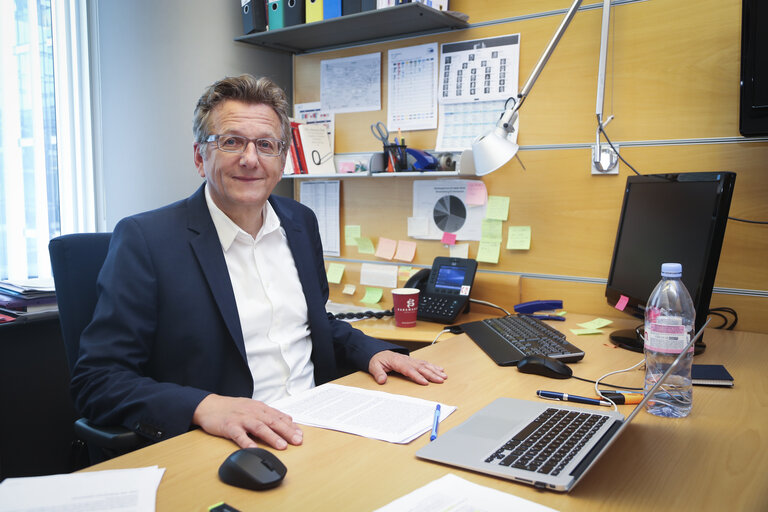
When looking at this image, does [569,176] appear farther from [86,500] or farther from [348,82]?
[86,500]

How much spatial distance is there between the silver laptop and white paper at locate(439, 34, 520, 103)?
1464 millimetres

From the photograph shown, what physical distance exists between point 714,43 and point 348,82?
143cm

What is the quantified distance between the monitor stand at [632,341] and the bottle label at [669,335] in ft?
1.60

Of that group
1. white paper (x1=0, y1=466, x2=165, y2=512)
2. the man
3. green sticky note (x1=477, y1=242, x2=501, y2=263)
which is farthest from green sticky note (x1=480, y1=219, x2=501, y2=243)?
white paper (x1=0, y1=466, x2=165, y2=512)

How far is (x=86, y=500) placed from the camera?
0.78m

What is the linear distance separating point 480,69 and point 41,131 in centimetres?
167

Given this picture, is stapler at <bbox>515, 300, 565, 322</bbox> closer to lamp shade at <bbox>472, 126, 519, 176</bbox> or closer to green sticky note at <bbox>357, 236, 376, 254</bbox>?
lamp shade at <bbox>472, 126, 519, 176</bbox>

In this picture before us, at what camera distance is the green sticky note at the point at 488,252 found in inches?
89.4

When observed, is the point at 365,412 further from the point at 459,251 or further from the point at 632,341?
the point at 459,251

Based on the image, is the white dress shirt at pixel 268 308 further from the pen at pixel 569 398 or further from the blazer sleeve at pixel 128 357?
the pen at pixel 569 398

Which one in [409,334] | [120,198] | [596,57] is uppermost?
[596,57]

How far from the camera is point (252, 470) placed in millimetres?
815

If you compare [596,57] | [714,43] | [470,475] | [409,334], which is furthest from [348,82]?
[470,475]

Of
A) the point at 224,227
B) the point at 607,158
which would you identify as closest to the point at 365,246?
the point at 607,158
